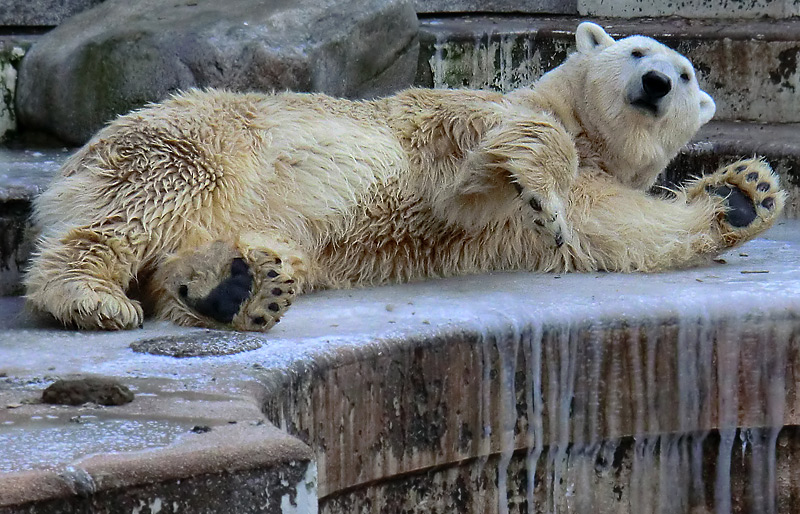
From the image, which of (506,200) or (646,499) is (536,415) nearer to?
(646,499)

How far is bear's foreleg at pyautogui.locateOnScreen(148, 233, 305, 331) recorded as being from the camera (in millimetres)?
2818

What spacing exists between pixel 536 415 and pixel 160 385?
1.15 metres

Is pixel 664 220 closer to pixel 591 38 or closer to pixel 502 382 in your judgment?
pixel 591 38

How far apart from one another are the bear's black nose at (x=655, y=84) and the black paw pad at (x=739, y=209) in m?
0.43

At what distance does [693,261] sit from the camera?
3697 mm

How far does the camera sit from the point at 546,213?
10.2 feet

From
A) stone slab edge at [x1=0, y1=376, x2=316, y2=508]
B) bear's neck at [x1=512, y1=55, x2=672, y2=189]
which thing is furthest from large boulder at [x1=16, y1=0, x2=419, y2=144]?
stone slab edge at [x1=0, y1=376, x2=316, y2=508]

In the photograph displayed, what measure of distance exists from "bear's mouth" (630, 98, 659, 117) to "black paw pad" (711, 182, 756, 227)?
392mm

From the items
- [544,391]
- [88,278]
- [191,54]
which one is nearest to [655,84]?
[544,391]

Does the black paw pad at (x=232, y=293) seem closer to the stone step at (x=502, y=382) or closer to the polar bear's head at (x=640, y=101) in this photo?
the stone step at (x=502, y=382)

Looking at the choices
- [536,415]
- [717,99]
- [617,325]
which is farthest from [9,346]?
[717,99]

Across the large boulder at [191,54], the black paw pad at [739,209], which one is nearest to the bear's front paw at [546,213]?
the black paw pad at [739,209]

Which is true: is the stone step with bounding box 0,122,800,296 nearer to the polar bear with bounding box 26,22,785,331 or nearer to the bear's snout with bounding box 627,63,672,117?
the polar bear with bounding box 26,22,785,331

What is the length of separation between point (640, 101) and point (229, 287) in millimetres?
1576
